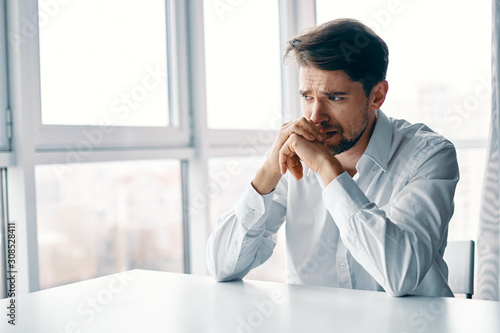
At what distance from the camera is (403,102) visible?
3074 millimetres

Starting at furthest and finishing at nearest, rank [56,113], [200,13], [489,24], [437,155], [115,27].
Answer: [489,24], [200,13], [115,27], [56,113], [437,155]

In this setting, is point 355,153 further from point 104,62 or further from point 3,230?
point 3,230

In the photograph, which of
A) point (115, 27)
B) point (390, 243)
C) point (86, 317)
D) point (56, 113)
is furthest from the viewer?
point (115, 27)

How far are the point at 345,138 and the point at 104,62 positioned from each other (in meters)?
1.10

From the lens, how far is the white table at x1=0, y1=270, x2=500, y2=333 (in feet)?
3.33

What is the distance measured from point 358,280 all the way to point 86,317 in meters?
0.83

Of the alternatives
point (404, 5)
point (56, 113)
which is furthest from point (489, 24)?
point (56, 113)

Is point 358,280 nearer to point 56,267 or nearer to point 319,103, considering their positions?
point 319,103

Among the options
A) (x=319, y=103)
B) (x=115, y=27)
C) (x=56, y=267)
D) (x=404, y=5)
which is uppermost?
(x=404, y=5)

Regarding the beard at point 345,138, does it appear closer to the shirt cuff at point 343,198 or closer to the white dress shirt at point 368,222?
the white dress shirt at point 368,222

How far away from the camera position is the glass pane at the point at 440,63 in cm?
280

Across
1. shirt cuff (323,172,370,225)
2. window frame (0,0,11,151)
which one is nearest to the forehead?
shirt cuff (323,172,370,225)

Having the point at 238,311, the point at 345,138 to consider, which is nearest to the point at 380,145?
the point at 345,138

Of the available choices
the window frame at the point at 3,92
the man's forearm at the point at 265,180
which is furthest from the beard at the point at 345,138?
the window frame at the point at 3,92
